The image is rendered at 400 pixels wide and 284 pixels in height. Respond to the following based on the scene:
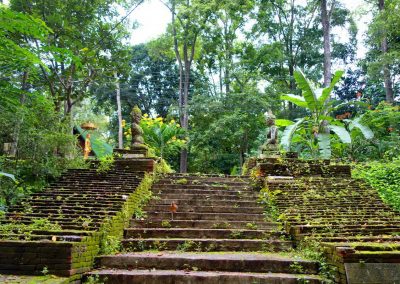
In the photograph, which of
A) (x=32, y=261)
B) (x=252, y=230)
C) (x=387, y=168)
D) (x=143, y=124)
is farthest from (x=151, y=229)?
(x=143, y=124)

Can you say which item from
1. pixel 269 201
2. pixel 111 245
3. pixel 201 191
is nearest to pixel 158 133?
pixel 201 191

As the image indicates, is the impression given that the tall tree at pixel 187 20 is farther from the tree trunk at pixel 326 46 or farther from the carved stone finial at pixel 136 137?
the carved stone finial at pixel 136 137

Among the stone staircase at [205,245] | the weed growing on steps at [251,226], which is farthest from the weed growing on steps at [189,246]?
the weed growing on steps at [251,226]

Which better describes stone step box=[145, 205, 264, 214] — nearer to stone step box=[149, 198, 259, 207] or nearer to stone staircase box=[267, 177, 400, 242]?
stone step box=[149, 198, 259, 207]

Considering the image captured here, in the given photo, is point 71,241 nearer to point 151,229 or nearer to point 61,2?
point 151,229

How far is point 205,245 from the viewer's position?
5629mm

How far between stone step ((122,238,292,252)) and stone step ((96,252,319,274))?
0.58 meters

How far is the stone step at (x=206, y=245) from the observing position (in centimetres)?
561

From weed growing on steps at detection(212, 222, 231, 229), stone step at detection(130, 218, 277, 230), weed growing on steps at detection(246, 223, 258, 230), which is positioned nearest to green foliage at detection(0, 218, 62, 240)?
stone step at detection(130, 218, 277, 230)

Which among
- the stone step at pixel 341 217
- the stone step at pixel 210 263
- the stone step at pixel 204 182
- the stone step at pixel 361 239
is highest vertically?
the stone step at pixel 204 182

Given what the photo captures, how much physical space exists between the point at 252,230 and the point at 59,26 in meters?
7.30

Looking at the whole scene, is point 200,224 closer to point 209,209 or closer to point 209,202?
point 209,209

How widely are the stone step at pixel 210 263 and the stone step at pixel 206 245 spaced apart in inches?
22.9

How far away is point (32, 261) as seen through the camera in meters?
4.22
